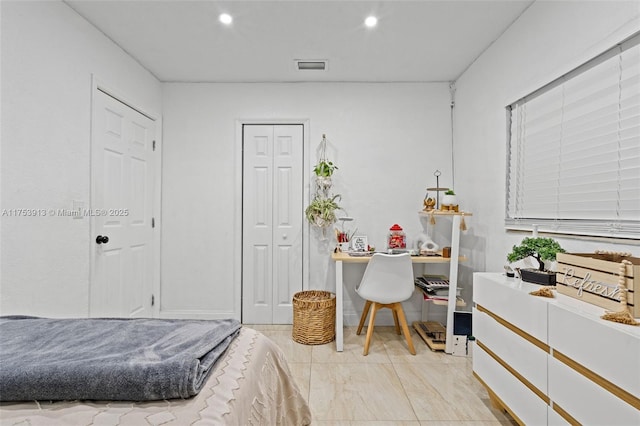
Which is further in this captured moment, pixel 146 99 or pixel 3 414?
pixel 146 99

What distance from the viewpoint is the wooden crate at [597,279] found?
1.17 meters

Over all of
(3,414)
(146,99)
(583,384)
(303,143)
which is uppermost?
(146,99)

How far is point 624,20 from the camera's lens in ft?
5.12

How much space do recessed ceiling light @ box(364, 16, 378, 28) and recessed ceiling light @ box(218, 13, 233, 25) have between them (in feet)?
3.24

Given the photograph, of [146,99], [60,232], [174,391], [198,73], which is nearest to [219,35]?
[198,73]

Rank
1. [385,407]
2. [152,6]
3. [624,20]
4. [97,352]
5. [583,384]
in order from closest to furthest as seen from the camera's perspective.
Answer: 1. [97,352]
2. [583,384]
3. [624,20]
4. [385,407]
5. [152,6]

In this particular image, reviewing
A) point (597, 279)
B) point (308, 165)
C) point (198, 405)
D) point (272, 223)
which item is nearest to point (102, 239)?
point (272, 223)

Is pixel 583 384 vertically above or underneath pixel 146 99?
underneath

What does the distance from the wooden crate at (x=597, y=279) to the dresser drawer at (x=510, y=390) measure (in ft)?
1.72

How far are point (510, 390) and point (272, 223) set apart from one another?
252 cm

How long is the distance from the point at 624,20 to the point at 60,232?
3326mm

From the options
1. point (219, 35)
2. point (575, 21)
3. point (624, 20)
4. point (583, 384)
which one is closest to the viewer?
point (583, 384)

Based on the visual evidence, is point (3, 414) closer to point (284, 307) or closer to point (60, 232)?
point (60, 232)

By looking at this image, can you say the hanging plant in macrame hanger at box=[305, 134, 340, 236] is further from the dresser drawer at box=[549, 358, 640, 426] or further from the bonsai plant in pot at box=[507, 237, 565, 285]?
the dresser drawer at box=[549, 358, 640, 426]
